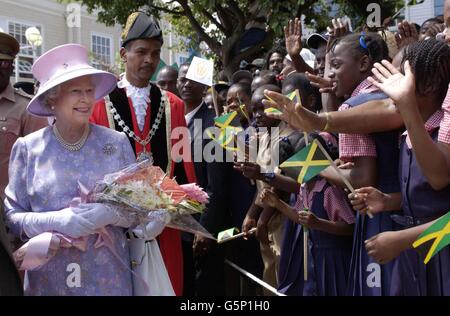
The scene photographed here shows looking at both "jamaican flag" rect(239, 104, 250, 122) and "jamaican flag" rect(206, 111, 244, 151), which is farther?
"jamaican flag" rect(239, 104, 250, 122)

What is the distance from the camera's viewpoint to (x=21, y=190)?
3.10 metres

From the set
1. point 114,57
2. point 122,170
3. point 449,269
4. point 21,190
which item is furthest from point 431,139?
point 114,57

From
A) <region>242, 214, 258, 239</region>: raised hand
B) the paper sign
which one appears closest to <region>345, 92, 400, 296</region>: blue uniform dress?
<region>242, 214, 258, 239</region>: raised hand

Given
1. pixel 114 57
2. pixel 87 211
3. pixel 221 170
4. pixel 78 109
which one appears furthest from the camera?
pixel 114 57

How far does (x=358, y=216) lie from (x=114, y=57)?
26.7 meters

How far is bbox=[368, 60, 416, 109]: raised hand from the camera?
2.59 meters

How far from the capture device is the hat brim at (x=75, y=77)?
10.1 feet

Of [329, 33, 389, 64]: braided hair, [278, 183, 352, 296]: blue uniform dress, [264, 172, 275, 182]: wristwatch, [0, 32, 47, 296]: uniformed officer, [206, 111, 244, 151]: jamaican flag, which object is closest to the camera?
[329, 33, 389, 64]: braided hair

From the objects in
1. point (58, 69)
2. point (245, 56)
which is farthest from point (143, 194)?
point (245, 56)

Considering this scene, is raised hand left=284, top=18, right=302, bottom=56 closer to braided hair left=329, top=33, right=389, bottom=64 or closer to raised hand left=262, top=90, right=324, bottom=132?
braided hair left=329, top=33, right=389, bottom=64

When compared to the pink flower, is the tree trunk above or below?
above

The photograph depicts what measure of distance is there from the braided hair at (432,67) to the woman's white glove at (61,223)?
5.52ft

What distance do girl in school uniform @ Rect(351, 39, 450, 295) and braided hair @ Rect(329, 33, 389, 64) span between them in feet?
2.46

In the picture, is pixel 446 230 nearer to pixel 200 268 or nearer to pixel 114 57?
pixel 200 268
